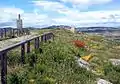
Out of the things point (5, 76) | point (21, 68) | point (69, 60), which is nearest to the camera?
point (5, 76)

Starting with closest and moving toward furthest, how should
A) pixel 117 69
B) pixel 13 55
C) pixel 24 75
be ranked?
1. pixel 24 75
2. pixel 13 55
3. pixel 117 69

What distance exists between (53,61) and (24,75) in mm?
3780

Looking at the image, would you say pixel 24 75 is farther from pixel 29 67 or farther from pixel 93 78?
pixel 93 78

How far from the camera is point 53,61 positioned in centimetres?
1712

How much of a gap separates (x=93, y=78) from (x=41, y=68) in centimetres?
302

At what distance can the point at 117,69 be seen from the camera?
827 inches

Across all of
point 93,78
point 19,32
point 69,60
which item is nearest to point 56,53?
point 69,60

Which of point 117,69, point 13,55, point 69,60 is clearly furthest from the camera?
point 117,69

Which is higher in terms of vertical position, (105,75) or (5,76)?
(5,76)

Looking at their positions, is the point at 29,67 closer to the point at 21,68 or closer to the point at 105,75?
the point at 21,68

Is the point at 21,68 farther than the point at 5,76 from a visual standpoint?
Yes

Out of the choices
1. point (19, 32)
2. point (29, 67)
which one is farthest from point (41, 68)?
point (19, 32)

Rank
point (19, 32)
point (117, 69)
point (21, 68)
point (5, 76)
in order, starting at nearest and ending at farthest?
point (5, 76) → point (21, 68) → point (117, 69) → point (19, 32)

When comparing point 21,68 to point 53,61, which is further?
point 53,61
